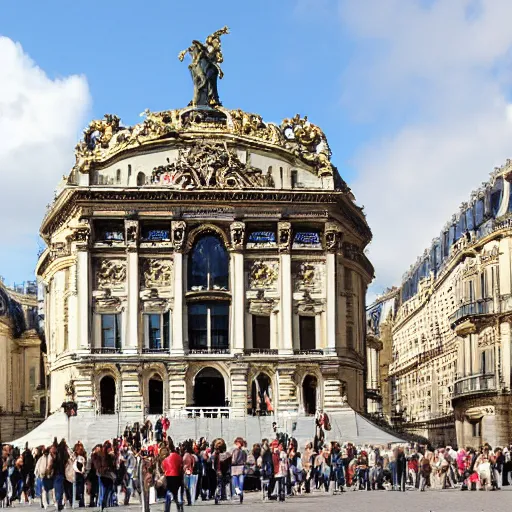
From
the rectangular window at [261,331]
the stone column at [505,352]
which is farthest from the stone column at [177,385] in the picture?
the stone column at [505,352]

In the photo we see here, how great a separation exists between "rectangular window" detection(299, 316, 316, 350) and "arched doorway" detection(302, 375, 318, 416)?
1784 millimetres

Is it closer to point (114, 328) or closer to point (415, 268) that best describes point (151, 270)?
point (114, 328)

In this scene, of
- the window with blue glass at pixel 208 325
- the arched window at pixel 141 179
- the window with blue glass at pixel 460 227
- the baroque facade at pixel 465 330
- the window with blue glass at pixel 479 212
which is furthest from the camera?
the window with blue glass at pixel 460 227

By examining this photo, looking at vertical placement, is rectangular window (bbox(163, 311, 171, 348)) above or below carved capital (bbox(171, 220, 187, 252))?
below

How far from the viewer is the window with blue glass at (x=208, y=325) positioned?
262ft

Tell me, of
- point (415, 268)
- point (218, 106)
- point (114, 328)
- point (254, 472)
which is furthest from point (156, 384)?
point (415, 268)

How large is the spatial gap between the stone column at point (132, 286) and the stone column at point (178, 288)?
6.62ft

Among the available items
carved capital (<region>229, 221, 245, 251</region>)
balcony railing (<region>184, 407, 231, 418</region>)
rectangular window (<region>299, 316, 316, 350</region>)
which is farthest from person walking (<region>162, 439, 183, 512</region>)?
rectangular window (<region>299, 316, 316, 350</region>)

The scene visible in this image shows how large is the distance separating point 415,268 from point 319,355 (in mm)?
43052

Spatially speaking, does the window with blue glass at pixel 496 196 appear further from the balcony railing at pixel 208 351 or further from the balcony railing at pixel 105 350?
the balcony railing at pixel 105 350

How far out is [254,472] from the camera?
165 ft

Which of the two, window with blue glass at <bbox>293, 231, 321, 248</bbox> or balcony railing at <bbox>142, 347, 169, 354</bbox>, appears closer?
balcony railing at <bbox>142, 347, 169, 354</bbox>

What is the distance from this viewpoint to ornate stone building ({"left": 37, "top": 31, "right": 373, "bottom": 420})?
78.9m

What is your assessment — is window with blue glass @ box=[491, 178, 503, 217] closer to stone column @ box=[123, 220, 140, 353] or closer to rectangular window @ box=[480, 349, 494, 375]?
rectangular window @ box=[480, 349, 494, 375]
